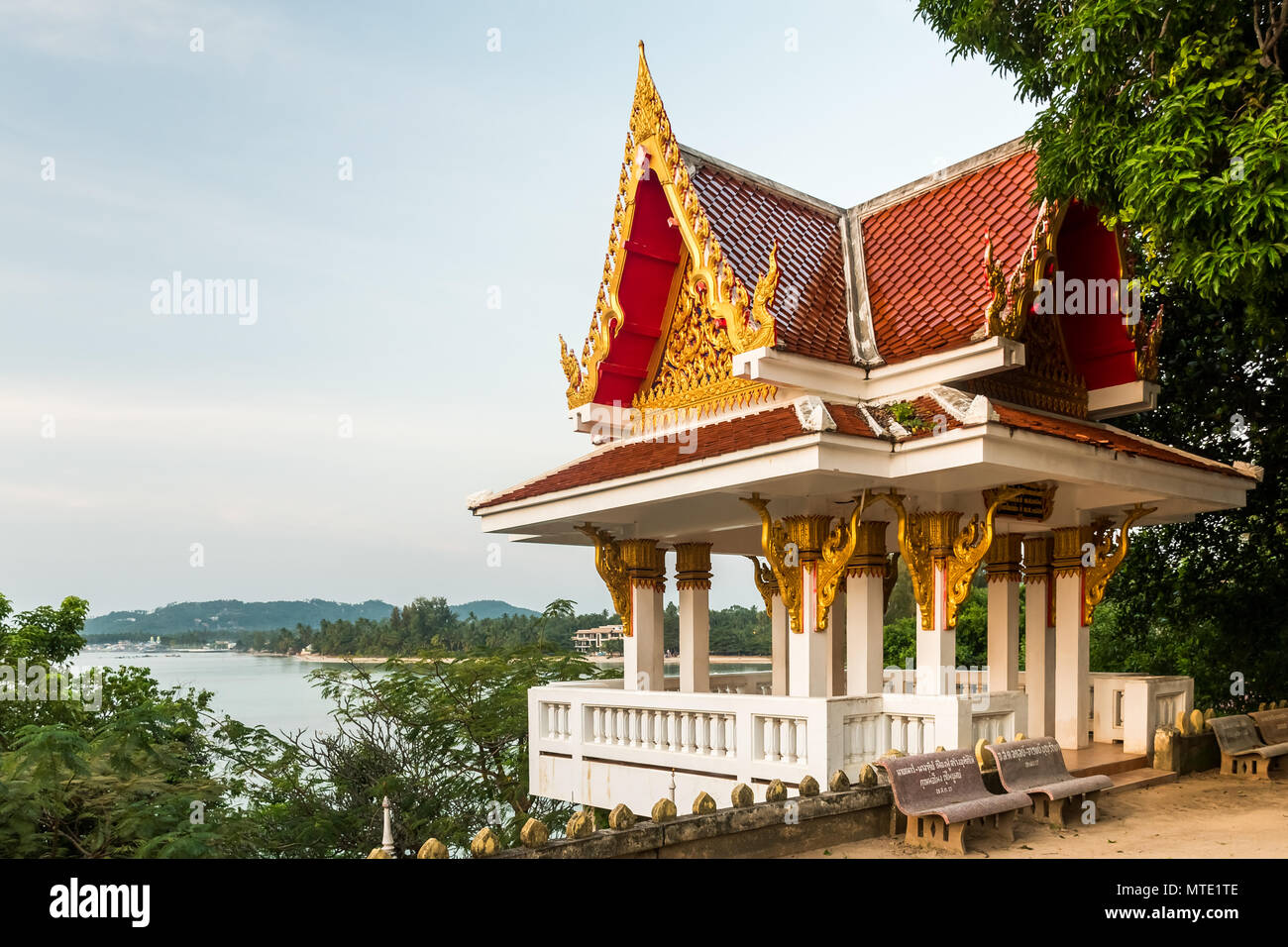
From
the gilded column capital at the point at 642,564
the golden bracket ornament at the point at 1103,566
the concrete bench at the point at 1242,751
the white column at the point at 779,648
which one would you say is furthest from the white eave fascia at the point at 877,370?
the concrete bench at the point at 1242,751

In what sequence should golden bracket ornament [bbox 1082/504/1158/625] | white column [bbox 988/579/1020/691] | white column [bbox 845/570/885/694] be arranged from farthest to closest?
white column [bbox 988/579/1020/691], golden bracket ornament [bbox 1082/504/1158/625], white column [bbox 845/570/885/694]

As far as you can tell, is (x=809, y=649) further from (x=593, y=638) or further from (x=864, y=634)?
(x=593, y=638)

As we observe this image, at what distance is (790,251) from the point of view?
11.6 meters

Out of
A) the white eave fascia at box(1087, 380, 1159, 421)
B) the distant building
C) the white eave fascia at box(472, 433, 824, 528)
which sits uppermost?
the white eave fascia at box(1087, 380, 1159, 421)

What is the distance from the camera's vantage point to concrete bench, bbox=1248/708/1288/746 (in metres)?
11.4

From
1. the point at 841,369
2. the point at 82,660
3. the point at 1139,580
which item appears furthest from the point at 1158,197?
the point at 82,660

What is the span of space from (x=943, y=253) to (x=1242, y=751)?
5.89 m

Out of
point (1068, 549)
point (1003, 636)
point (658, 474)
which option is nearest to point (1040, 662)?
point (1003, 636)

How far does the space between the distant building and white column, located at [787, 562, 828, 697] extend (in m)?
14.5

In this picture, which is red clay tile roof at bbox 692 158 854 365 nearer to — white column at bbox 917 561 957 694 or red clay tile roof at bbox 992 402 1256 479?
red clay tile roof at bbox 992 402 1256 479

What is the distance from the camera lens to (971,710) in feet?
29.2

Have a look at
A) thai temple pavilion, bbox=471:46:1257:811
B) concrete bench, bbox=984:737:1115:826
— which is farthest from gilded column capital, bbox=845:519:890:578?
concrete bench, bbox=984:737:1115:826

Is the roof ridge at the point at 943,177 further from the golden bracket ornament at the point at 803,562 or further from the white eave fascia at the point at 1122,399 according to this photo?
the golden bracket ornament at the point at 803,562

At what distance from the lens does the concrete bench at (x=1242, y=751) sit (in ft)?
35.3
